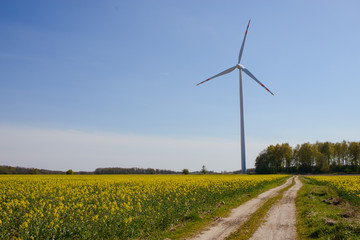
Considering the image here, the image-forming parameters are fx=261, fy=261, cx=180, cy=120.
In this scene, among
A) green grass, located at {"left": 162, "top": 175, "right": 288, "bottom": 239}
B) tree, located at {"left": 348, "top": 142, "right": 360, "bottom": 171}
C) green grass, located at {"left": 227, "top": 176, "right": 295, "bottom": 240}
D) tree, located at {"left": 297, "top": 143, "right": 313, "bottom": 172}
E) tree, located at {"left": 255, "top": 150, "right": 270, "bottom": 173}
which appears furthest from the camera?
tree, located at {"left": 255, "top": 150, "right": 270, "bottom": 173}

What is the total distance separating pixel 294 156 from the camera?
14875 cm

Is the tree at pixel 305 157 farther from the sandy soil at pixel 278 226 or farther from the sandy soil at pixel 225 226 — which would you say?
the sandy soil at pixel 225 226

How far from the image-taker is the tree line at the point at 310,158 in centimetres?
12862

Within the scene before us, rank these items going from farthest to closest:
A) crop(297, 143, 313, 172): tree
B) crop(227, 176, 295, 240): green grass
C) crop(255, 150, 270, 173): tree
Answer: crop(255, 150, 270, 173): tree → crop(297, 143, 313, 172): tree → crop(227, 176, 295, 240): green grass

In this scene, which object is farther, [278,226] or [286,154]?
[286,154]

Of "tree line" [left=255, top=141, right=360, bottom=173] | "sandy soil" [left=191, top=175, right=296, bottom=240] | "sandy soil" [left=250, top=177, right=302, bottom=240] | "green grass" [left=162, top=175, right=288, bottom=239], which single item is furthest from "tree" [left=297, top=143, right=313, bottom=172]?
"sandy soil" [left=191, top=175, right=296, bottom=240]

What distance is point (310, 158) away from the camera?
137 m

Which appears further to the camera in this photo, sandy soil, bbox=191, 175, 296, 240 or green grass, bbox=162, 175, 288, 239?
green grass, bbox=162, 175, 288, 239

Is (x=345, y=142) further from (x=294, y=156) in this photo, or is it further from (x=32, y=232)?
(x=32, y=232)

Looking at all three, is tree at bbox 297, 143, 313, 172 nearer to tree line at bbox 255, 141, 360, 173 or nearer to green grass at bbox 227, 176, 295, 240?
tree line at bbox 255, 141, 360, 173

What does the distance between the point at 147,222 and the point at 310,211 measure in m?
12.0

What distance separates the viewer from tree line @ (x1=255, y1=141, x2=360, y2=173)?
129m

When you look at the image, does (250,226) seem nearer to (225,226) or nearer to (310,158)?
(225,226)

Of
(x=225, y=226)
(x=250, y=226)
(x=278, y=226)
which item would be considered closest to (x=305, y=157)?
(x=278, y=226)
